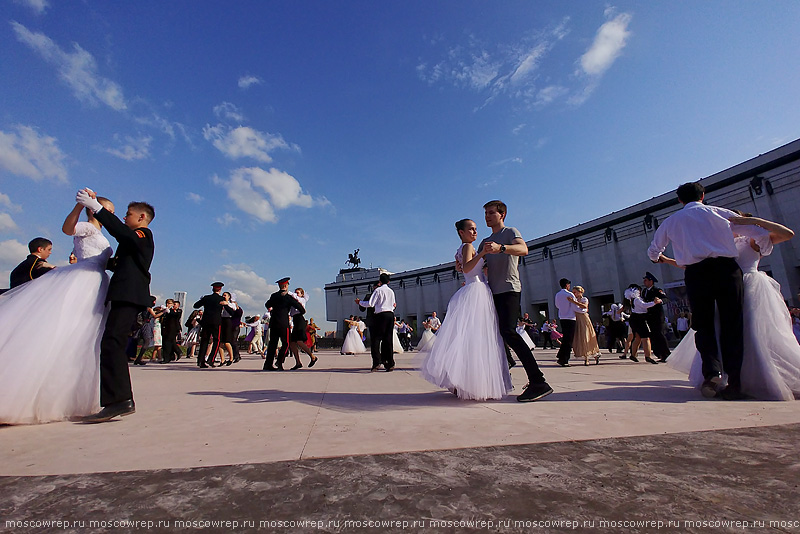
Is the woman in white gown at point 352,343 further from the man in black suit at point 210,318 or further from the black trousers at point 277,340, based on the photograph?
the black trousers at point 277,340

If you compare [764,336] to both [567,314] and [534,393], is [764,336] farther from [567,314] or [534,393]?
[567,314]

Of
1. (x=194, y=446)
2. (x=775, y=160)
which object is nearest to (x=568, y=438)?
(x=194, y=446)

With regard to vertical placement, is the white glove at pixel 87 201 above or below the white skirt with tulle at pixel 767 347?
above

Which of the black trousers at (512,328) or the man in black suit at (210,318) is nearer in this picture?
the black trousers at (512,328)

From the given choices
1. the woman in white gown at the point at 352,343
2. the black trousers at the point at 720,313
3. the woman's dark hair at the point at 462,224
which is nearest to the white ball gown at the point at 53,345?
the woman's dark hair at the point at 462,224

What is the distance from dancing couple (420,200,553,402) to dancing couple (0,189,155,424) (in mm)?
2482

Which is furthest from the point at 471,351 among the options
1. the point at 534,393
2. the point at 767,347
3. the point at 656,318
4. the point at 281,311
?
the point at 656,318

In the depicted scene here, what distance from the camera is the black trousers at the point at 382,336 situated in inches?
268

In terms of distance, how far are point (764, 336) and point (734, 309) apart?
30 cm

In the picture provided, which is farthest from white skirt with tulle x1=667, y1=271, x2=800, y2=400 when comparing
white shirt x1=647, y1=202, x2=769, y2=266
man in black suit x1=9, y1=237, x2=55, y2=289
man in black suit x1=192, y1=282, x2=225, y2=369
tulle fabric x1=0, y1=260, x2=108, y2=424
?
man in black suit x1=192, y1=282, x2=225, y2=369

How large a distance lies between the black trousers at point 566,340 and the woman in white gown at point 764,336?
13.3 ft

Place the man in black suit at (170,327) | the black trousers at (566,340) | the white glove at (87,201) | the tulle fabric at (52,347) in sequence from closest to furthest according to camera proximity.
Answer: the tulle fabric at (52,347) < the white glove at (87,201) < the black trousers at (566,340) < the man in black suit at (170,327)

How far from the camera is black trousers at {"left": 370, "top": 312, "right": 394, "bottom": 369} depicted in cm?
682

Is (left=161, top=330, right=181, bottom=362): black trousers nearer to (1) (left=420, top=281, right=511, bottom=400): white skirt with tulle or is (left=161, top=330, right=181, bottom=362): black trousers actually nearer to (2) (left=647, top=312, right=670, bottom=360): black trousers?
(1) (left=420, top=281, right=511, bottom=400): white skirt with tulle
